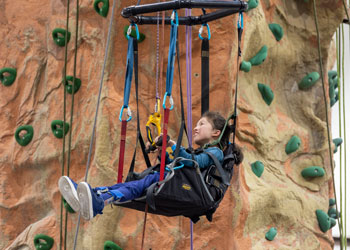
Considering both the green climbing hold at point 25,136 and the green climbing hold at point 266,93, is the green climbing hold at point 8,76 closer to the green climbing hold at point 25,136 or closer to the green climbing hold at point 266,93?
the green climbing hold at point 25,136

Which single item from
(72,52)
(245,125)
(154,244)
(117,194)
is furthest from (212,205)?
(72,52)

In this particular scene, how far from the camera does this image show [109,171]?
12.3 feet

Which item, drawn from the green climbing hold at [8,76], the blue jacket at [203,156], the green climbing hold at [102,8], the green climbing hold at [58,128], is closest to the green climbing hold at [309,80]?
the green climbing hold at [102,8]

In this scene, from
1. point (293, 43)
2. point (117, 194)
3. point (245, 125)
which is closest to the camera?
point (117, 194)

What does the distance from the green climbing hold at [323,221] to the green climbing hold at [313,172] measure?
0.29 metres

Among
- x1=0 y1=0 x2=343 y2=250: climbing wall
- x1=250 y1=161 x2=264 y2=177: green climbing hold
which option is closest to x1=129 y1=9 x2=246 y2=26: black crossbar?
x1=0 y1=0 x2=343 y2=250: climbing wall

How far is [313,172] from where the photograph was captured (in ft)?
14.2

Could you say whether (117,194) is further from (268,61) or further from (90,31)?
(268,61)

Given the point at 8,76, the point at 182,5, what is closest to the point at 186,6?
the point at 182,5

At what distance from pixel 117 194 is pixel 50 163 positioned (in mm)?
2103

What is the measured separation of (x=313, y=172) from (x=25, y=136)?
2.33 meters

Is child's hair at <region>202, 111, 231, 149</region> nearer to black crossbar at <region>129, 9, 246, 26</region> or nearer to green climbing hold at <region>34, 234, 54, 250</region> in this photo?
black crossbar at <region>129, 9, 246, 26</region>

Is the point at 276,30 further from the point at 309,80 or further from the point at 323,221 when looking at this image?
the point at 323,221

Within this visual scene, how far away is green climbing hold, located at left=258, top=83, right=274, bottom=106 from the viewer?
4.21m
